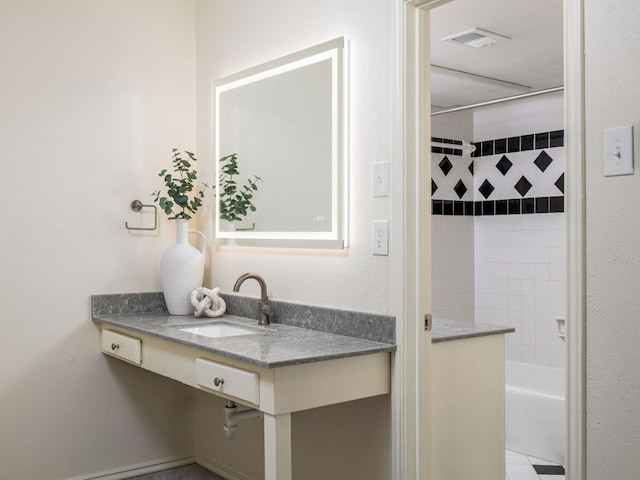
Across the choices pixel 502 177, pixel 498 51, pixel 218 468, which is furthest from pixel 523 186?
pixel 218 468

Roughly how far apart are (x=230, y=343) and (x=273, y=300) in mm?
546

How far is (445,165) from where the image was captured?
4824mm

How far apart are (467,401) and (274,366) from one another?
2.99 ft

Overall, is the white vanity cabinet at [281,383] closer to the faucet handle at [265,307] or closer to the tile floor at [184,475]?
the faucet handle at [265,307]

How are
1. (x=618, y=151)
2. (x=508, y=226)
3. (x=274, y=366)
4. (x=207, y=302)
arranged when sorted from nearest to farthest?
1. (x=618, y=151)
2. (x=274, y=366)
3. (x=207, y=302)
4. (x=508, y=226)

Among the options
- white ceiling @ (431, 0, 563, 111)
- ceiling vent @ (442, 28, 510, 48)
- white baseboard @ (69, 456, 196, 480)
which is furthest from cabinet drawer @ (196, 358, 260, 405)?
ceiling vent @ (442, 28, 510, 48)

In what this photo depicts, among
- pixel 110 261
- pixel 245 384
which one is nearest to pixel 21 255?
pixel 110 261

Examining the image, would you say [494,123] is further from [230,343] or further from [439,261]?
[230,343]

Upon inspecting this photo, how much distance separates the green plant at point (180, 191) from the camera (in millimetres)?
3123

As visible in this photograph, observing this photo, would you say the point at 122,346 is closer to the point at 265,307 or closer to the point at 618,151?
the point at 265,307

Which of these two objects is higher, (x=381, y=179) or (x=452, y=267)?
(x=381, y=179)

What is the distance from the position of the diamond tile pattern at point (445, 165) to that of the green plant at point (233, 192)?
211 cm

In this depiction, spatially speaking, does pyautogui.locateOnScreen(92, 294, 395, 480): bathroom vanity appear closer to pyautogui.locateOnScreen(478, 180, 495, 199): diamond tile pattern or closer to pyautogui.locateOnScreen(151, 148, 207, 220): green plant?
pyautogui.locateOnScreen(151, 148, 207, 220): green plant

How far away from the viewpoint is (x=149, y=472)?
3229 millimetres
